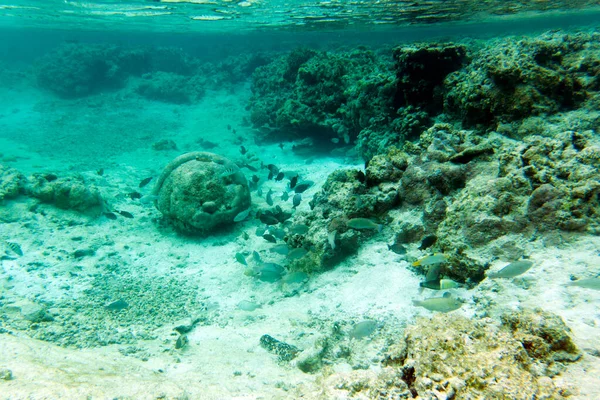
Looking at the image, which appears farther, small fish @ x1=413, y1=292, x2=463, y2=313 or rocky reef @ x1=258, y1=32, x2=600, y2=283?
rocky reef @ x1=258, y1=32, x2=600, y2=283

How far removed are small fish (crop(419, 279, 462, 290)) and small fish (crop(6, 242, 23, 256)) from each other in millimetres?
8805

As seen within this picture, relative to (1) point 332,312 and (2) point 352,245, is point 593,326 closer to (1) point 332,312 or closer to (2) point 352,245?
(1) point 332,312

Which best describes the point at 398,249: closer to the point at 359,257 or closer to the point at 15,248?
the point at 359,257

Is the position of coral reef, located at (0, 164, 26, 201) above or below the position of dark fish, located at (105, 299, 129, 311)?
above

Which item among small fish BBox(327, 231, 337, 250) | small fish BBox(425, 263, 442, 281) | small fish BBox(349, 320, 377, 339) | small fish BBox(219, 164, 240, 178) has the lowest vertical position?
small fish BBox(219, 164, 240, 178)

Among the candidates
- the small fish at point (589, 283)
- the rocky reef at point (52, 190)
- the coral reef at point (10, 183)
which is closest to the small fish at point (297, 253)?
the small fish at point (589, 283)

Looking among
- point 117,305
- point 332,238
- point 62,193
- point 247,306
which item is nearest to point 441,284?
point 332,238

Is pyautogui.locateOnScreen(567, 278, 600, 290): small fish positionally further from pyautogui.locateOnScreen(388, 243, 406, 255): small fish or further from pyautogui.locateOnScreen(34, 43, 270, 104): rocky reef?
pyautogui.locateOnScreen(34, 43, 270, 104): rocky reef

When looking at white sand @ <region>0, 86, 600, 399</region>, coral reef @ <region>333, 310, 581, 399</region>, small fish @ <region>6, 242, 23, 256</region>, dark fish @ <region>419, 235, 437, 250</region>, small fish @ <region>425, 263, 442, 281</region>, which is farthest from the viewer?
small fish @ <region>6, 242, 23, 256</region>

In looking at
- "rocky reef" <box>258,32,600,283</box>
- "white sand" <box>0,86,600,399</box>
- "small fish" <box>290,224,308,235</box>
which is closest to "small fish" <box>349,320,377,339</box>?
"white sand" <box>0,86,600,399</box>

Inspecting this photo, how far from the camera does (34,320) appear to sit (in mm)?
5238

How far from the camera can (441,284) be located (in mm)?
4168

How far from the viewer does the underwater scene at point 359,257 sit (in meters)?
2.37

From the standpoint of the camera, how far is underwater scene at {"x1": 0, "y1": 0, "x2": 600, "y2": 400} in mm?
2371
